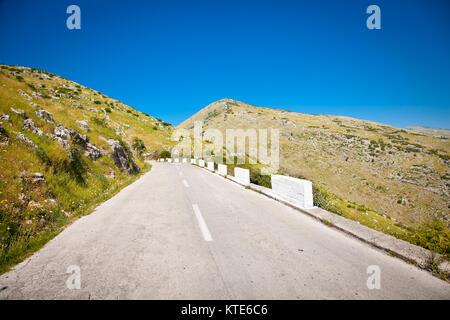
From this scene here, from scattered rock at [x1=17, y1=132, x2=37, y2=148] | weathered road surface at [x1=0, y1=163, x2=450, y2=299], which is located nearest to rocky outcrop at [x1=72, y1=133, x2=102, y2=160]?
scattered rock at [x1=17, y1=132, x2=37, y2=148]

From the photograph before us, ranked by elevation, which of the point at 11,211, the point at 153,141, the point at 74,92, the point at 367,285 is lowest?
the point at 367,285

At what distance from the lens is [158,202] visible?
24.3ft

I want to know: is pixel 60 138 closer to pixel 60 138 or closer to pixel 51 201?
pixel 60 138

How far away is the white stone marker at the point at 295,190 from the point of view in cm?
664

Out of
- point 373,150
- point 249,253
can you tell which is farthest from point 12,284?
point 373,150

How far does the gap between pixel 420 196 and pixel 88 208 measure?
57444 millimetres

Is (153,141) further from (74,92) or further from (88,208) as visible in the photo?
(88,208)

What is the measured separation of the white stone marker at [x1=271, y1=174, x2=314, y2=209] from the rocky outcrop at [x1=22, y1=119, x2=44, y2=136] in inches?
428

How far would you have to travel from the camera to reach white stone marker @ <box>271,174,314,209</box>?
664cm

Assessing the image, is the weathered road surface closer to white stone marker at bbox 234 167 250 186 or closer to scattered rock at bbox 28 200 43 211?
scattered rock at bbox 28 200 43 211

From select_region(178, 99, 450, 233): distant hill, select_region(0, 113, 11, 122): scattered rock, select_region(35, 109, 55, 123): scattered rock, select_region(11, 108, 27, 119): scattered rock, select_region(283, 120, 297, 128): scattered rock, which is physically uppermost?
select_region(283, 120, 297, 128): scattered rock

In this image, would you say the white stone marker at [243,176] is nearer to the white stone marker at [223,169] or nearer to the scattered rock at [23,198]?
the white stone marker at [223,169]

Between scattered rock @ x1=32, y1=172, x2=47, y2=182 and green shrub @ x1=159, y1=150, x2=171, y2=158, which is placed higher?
green shrub @ x1=159, y1=150, x2=171, y2=158

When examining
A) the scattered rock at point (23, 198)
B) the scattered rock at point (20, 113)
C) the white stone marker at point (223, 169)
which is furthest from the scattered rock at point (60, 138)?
the white stone marker at point (223, 169)
